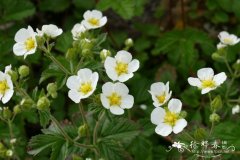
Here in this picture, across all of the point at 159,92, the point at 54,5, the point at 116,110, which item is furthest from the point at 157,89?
the point at 54,5

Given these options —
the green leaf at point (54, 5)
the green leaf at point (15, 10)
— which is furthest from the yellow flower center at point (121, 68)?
the green leaf at point (54, 5)

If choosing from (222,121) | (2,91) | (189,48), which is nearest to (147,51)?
(189,48)

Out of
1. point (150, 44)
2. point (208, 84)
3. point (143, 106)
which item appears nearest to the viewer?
point (208, 84)

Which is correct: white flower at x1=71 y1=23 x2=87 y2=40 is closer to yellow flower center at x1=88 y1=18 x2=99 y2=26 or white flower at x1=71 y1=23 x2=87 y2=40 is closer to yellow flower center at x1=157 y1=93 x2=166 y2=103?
yellow flower center at x1=88 y1=18 x2=99 y2=26

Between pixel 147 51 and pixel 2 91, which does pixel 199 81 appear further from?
pixel 147 51

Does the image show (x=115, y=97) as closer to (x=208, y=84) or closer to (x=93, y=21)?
(x=208, y=84)

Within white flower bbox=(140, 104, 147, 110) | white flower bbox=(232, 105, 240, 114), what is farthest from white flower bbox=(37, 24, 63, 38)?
white flower bbox=(232, 105, 240, 114)
